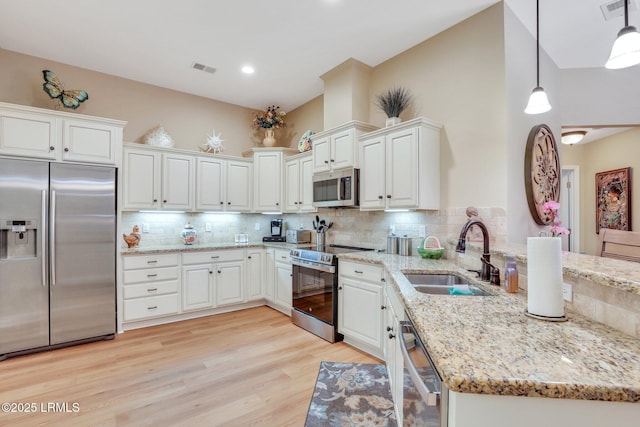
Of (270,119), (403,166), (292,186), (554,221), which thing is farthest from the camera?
(270,119)

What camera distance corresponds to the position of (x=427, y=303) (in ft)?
4.63

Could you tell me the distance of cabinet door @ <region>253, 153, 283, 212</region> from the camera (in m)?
4.48

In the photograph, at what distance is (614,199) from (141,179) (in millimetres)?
6841

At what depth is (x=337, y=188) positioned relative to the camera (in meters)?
3.46

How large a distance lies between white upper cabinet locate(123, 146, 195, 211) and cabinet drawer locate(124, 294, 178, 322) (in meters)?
1.09

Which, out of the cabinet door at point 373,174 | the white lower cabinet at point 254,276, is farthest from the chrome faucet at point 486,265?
the white lower cabinet at point 254,276

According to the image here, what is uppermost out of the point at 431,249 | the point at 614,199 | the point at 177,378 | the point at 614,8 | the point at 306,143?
the point at 614,8

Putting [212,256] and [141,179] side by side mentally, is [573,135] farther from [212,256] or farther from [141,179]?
[141,179]

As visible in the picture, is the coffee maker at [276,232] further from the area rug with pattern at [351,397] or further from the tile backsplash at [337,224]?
the area rug with pattern at [351,397]

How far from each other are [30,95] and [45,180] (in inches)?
47.7

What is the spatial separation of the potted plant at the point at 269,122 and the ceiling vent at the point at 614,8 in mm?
3713

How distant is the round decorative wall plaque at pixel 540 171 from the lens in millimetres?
2777

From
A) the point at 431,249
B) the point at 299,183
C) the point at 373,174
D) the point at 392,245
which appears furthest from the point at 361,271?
the point at 299,183

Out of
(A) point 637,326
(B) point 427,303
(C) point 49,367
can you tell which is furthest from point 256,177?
(A) point 637,326
